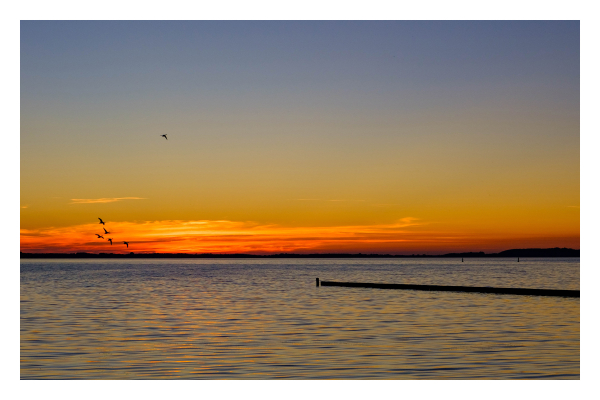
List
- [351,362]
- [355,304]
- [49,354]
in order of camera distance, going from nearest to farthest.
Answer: [351,362] → [49,354] → [355,304]

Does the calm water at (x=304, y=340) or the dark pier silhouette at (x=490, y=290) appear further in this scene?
the dark pier silhouette at (x=490, y=290)

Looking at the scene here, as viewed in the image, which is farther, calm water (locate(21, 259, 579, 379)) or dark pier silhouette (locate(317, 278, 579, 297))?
dark pier silhouette (locate(317, 278, 579, 297))

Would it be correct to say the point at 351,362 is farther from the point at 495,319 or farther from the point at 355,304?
the point at 355,304

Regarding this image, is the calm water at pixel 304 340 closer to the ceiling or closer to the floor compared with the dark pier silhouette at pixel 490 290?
closer to the ceiling

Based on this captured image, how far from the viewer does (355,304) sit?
191ft

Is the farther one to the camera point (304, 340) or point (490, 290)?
point (490, 290)

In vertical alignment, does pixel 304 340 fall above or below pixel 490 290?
above

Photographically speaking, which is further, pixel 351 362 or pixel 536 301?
pixel 536 301

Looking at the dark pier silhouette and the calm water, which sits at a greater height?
the calm water
